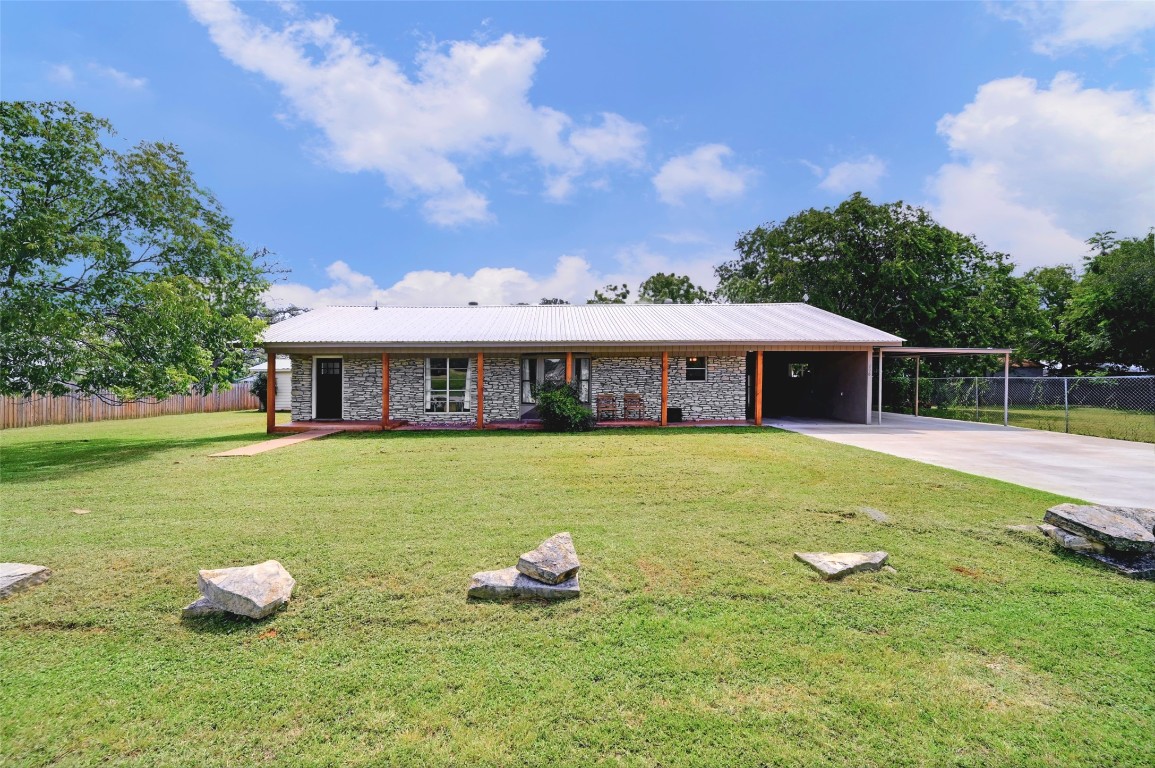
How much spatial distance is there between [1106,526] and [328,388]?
1643 cm

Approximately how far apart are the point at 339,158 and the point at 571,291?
2303 centimetres

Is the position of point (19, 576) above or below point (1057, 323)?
below

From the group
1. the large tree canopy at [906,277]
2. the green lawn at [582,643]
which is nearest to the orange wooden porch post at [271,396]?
the green lawn at [582,643]

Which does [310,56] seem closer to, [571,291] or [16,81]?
[16,81]

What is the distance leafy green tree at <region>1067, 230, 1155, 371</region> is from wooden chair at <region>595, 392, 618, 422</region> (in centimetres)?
2800

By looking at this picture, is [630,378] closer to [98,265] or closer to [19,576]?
[19,576]

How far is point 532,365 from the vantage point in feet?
48.5

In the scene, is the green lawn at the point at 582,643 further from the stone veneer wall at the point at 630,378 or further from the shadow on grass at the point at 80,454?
the stone veneer wall at the point at 630,378

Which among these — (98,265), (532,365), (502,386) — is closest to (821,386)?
(532,365)

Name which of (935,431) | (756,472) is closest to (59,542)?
(756,472)

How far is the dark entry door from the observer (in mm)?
14906

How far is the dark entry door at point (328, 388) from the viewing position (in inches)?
587

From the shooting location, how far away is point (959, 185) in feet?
43.3

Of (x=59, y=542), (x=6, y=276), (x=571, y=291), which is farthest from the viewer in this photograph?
(x=571, y=291)
